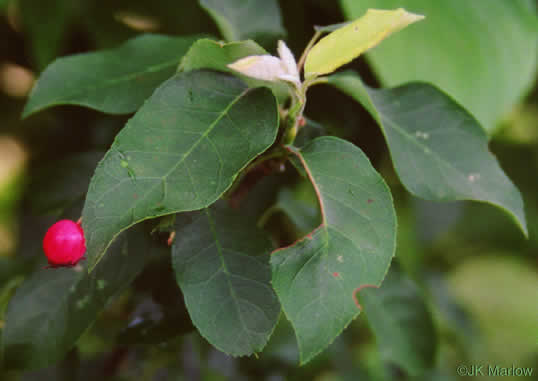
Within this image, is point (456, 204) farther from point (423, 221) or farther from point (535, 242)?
point (535, 242)

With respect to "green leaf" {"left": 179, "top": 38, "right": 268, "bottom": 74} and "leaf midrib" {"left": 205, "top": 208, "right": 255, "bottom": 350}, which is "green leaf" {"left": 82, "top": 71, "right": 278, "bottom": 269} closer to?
"green leaf" {"left": 179, "top": 38, "right": 268, "bottom": 74}

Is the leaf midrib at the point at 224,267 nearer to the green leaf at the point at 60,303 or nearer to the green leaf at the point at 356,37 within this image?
the green leaf at the point at 60,303

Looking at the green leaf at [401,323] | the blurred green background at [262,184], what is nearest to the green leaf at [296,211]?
the blurred green background at [262,184]

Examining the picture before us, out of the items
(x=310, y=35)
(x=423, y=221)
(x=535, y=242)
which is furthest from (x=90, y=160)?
(x=535, y=242)

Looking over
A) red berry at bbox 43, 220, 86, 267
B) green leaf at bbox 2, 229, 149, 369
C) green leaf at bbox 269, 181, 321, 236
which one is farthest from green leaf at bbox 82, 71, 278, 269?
green leaf at bbox 269, 181, 321, 236

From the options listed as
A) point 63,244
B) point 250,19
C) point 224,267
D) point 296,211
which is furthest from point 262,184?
point 63,244
